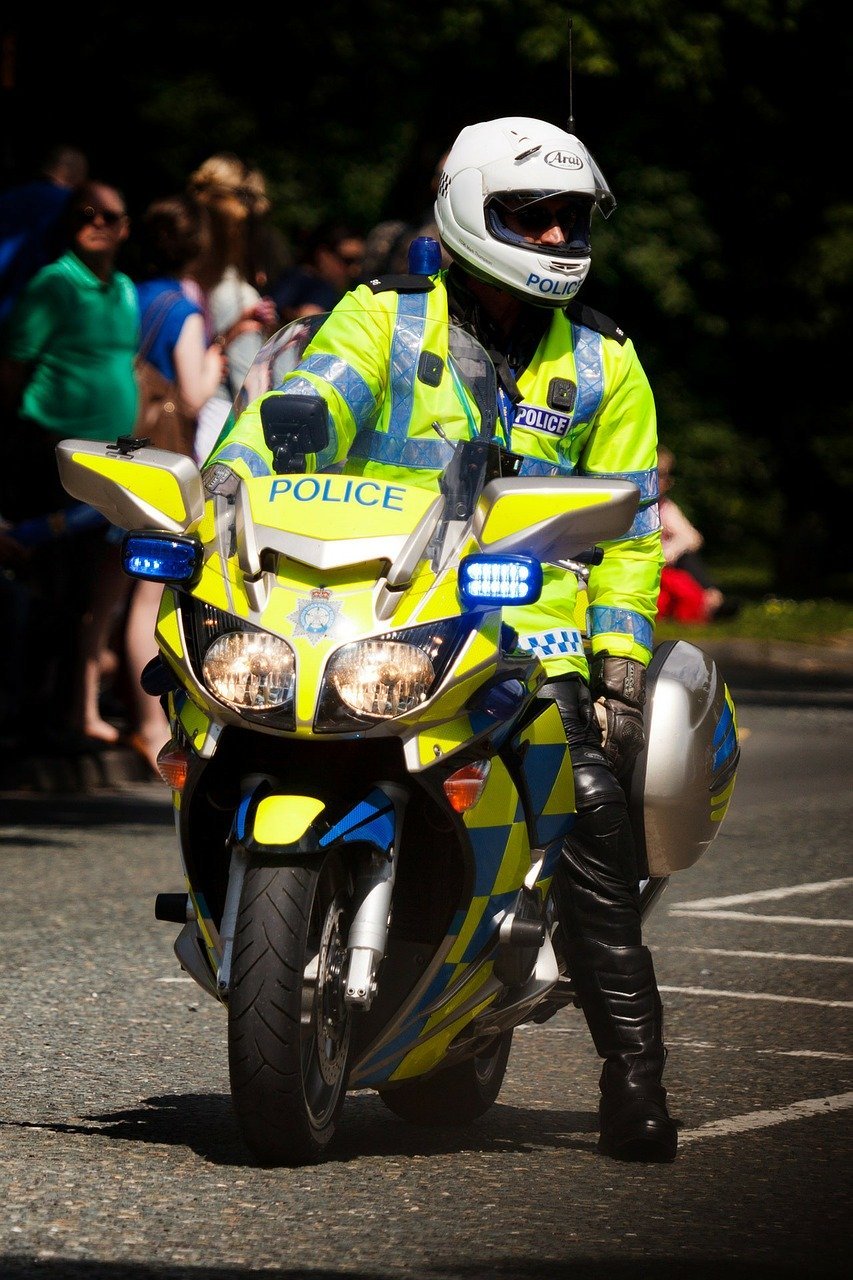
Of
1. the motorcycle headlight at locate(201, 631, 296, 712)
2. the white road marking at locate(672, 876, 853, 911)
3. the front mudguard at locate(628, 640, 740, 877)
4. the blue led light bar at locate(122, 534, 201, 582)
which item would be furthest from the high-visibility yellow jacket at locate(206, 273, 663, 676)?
the white road marking at locate(672, 876, 853, 911)

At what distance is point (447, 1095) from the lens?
500 cm

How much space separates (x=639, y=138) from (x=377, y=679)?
2250 cm

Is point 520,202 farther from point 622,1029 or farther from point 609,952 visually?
point 622,1029

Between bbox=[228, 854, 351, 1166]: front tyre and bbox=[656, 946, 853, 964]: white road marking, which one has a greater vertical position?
bbox=[228, 854, 351, 1166]: front tyre

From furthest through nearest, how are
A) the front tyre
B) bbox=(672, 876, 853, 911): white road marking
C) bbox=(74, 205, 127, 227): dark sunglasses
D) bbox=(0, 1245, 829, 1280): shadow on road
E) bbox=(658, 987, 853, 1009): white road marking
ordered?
bbox=(74, 205, 127, 227): dark sunglasses
bbox=(672, 876, 853, 911): white road marking
bbox=(658, 987, 853, 1009): white road marking
the front tyre
bbox=(0, 1245, 829, 1280): shadow on road

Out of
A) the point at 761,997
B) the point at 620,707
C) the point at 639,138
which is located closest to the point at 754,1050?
the point at 761,997

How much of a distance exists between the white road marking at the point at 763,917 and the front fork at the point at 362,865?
370 centimetres

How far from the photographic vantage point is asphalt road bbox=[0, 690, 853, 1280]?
394 centimetres

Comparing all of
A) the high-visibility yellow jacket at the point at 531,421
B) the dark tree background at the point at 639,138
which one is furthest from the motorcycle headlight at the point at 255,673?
the dark tree background at the point at 639,138

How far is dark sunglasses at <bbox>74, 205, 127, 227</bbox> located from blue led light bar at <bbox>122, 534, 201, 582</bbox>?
5695 millimetres

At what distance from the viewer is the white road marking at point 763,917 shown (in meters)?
7.83

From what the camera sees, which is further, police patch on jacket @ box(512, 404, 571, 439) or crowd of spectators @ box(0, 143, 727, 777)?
crowd of spectators @ box(0, 143, 727, 777)

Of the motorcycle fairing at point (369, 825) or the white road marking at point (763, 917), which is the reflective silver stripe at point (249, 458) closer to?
the motorcycle fairing at point (369, 825)

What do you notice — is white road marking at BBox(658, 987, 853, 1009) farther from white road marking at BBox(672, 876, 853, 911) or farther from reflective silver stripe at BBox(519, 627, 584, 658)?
reflective silver stripe at BBox(519, 627, 584, 658)
